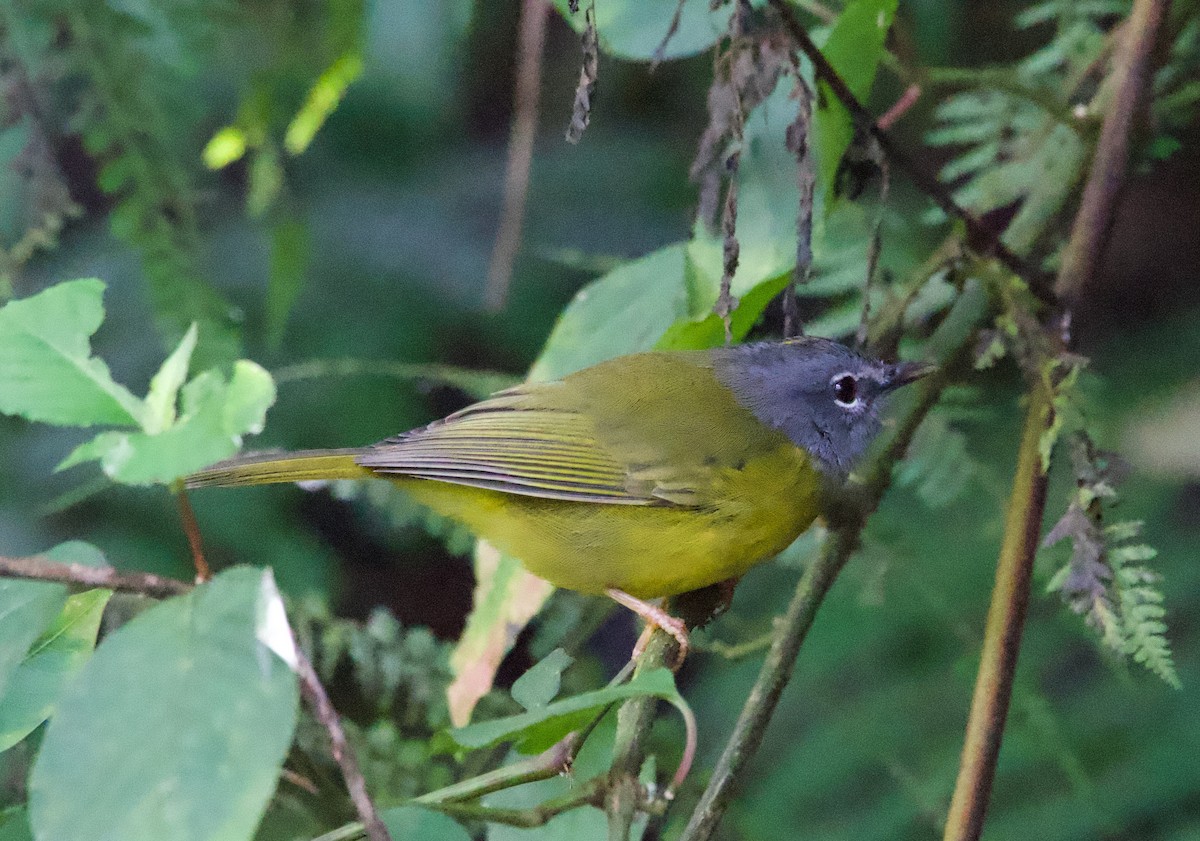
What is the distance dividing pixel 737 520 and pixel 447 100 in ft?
8.03

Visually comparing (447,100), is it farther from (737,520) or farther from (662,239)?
(737,520)

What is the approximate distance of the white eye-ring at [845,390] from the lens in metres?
2.42

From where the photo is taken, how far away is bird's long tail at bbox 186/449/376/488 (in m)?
2.22

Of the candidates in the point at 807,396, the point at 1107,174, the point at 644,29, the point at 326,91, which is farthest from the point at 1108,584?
the point at 326,91

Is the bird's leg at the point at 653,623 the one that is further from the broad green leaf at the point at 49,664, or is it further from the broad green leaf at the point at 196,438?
the broad green leaf at the point at 196,438

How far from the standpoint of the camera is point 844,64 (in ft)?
6.32

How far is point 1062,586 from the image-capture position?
166cm

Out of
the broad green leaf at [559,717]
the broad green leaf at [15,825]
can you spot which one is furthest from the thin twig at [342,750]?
the broad green leaf at [15,825]

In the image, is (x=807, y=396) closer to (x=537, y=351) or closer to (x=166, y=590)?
(x=166, y=590)

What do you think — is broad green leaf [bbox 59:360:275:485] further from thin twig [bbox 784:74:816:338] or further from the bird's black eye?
the bird's black eye

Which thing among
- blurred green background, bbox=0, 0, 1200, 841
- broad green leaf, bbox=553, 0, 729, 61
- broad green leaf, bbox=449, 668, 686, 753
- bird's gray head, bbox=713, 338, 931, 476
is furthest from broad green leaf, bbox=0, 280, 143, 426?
bird's gray head, bbox=713, 338, 931, 476

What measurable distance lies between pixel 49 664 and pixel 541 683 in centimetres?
53

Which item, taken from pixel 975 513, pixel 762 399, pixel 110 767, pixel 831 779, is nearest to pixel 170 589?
pixel 110 767

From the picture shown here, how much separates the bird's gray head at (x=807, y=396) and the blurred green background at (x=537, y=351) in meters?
0.30
